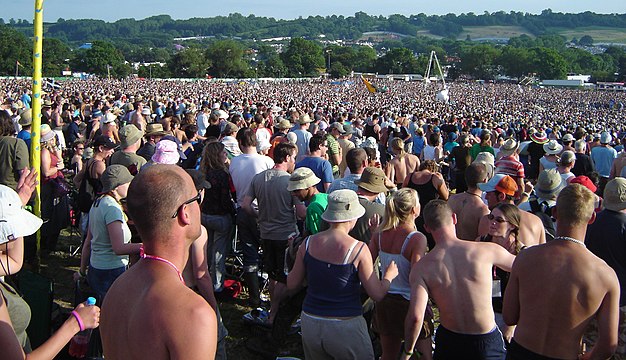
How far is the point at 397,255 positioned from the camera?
13.3 feet

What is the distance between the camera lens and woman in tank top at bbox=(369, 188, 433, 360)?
13.1 ft

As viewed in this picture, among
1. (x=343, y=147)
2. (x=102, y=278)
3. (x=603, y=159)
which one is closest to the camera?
(x=102, y=278)

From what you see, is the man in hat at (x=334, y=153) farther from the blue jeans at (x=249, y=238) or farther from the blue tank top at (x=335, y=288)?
the blue tank top at (x=335, y=288)

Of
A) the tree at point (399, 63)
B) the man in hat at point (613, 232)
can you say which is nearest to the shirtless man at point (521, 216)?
the man in hat at point (613, 232)

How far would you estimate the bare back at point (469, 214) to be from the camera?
5148 mm

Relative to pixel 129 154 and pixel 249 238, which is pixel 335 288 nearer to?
pixel 249 238

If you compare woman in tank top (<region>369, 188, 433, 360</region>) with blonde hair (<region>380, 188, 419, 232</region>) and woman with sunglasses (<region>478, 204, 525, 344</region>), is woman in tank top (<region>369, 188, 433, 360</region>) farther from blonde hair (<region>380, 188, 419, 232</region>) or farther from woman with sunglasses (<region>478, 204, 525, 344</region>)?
woman with sunglasses (<region>478, 204, 525, 344</region>)

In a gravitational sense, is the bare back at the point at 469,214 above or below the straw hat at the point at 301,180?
below

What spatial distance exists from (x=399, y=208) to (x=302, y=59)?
419ft

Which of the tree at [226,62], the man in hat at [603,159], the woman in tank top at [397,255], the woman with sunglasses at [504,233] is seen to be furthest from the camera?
the tree at [226,62]

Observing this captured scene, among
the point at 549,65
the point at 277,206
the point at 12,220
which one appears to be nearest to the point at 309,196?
the point at 277,206

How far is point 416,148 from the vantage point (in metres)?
12.7

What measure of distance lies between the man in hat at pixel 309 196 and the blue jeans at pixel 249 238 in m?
0.85

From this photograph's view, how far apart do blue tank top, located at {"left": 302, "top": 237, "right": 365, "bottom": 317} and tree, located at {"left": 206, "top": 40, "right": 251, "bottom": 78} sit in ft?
359
